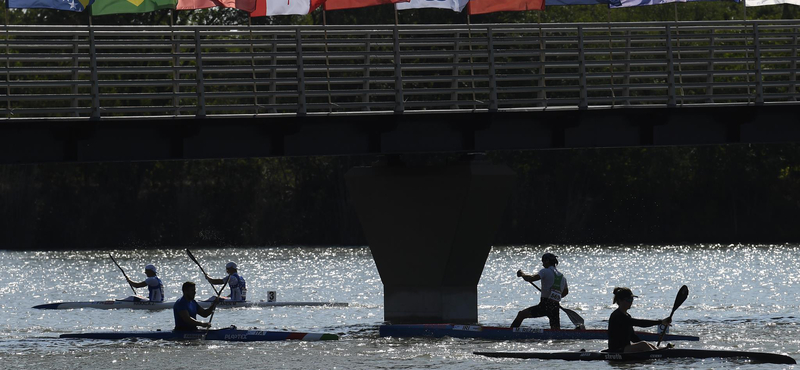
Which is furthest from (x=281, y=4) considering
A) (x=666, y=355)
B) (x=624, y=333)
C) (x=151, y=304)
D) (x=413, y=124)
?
(x=666, y=355)

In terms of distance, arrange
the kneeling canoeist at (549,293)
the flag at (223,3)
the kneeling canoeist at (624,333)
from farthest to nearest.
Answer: the flag at (223,3), the kneeling canoeist at (549,293), the kneeling canoeist at (624,333)

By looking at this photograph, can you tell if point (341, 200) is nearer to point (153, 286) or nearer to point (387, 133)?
point (153, 286)

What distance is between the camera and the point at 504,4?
34500mm

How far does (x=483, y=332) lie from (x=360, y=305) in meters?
12.6

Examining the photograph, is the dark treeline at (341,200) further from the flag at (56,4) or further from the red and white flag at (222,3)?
the flag at (56,4)

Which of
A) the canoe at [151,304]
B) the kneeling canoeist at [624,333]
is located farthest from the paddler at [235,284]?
the kneeling canoeist at [624,333]

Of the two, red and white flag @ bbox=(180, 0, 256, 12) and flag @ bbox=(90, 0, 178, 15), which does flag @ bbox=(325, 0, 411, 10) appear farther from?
flag @ bbox=(90, 0, 178, 15)

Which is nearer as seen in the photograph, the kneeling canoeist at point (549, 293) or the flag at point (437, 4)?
the kneeling canoeist at point (549, 293)

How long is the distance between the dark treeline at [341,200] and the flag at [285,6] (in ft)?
153

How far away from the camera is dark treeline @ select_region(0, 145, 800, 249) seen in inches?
3342

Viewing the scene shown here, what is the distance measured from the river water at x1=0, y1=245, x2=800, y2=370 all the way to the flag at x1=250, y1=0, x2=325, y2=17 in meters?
7.12

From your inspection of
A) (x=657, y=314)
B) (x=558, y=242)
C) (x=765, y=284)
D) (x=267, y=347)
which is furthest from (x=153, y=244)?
(x=267, y=347)

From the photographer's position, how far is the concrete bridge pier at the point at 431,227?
110 feet

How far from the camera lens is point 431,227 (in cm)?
3362
